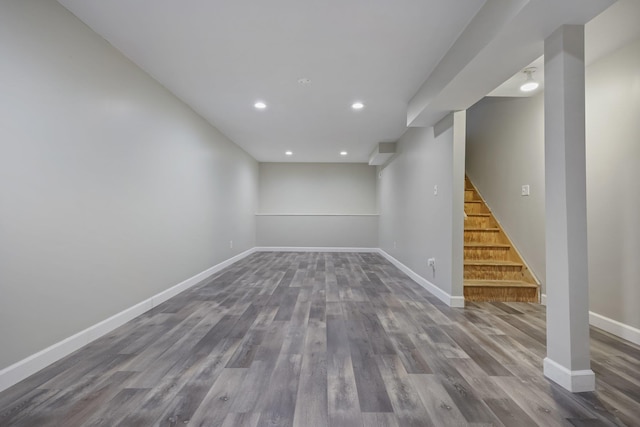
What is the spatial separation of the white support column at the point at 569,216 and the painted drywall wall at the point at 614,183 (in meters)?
1.15

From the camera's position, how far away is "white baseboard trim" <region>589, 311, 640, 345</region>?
2.14m

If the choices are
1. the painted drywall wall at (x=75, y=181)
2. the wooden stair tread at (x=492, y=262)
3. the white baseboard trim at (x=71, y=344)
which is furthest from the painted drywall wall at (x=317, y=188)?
the white baseboard trim at (x=71, y=344)

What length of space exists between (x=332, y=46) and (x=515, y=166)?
2686mm

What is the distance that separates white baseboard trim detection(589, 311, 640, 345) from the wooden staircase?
0.71m

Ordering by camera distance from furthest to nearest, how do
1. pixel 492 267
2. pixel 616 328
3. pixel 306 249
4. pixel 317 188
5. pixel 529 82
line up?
pixel 317 188, pixel 306 249, pixel 492 267, pixel 529 82, pixel 616 328

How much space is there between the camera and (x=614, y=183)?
238 cm

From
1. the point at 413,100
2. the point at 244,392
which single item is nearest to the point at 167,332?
the point at 244,392

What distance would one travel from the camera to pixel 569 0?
140 cm

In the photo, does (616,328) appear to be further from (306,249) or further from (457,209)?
(306,249)

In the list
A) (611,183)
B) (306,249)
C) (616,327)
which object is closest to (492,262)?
(616,327)

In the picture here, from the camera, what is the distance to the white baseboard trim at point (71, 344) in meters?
1.58

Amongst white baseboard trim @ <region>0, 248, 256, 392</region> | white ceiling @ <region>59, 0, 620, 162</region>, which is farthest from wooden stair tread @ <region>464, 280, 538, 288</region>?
white baseboard trim @ <region>0, 248, 256, 392</region>

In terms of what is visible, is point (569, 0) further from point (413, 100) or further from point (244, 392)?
point (244, 392)

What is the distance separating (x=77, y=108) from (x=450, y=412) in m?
2.91
